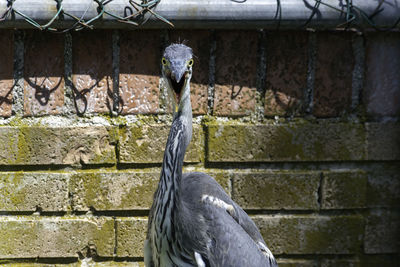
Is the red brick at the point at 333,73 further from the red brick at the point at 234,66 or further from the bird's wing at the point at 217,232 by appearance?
the bird's wing at the point at 217,232

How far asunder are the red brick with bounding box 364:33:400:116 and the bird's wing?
24.4 inches

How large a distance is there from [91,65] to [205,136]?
43 cm

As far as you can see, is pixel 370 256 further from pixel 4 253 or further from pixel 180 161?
pixel 4 253

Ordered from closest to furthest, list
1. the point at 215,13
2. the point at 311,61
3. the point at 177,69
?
the point at 177,69 < the point at 215,13 < the point at 311,61

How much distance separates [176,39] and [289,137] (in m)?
0.49

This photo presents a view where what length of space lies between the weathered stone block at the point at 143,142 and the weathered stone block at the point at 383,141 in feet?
1.86

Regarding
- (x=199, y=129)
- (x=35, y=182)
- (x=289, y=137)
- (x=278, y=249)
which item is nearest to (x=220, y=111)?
(x=199, y=129)

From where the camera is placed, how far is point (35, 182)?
1.66 meters

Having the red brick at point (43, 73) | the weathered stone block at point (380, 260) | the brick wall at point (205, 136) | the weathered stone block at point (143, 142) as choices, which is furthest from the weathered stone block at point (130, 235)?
the weathered stone block at point (380, 260)

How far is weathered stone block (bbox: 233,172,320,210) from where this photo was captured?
5.53ft

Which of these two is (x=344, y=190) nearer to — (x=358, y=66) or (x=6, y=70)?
(x=358, y=66)

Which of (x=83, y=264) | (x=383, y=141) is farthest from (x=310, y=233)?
(x=83, y=264)

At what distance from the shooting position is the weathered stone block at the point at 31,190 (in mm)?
1656

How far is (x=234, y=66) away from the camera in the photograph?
1.65 m
